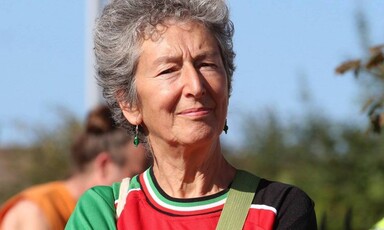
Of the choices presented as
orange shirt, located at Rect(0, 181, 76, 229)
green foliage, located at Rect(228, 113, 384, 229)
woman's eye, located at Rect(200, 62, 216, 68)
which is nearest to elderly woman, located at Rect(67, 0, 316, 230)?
woman's eye, located at Rect(200, 62, 216, 68)

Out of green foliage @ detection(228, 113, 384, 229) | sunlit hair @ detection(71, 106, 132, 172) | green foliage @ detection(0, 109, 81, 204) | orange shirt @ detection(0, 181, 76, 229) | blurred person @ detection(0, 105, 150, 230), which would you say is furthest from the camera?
green foliage @ detection(0, 109, 81, 204)

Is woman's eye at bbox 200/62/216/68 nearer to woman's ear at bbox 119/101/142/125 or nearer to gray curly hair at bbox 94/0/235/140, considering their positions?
gray curly hair at bbox 94/0/235/140

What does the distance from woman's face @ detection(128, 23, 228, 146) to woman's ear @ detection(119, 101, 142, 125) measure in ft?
0.49

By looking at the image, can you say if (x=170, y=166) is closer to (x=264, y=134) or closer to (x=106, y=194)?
(x=106, y=194)

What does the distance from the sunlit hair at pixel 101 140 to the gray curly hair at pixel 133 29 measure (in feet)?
8.64

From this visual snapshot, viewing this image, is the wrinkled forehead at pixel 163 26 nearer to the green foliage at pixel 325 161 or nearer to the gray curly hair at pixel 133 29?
the gray curly hair at pixel 133 29

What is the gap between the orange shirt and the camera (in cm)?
702

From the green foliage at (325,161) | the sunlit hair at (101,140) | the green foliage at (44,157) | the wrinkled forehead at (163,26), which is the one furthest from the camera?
the green foliage at (44,157)

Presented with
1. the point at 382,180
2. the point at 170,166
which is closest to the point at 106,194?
the point at 170,166

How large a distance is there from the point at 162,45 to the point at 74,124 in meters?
12.7

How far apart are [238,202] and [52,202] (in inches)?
109

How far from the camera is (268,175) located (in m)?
13.5

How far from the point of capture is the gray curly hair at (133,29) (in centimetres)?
469

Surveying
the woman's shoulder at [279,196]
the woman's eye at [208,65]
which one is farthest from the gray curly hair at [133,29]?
the woman's shoulder at [279,196]
